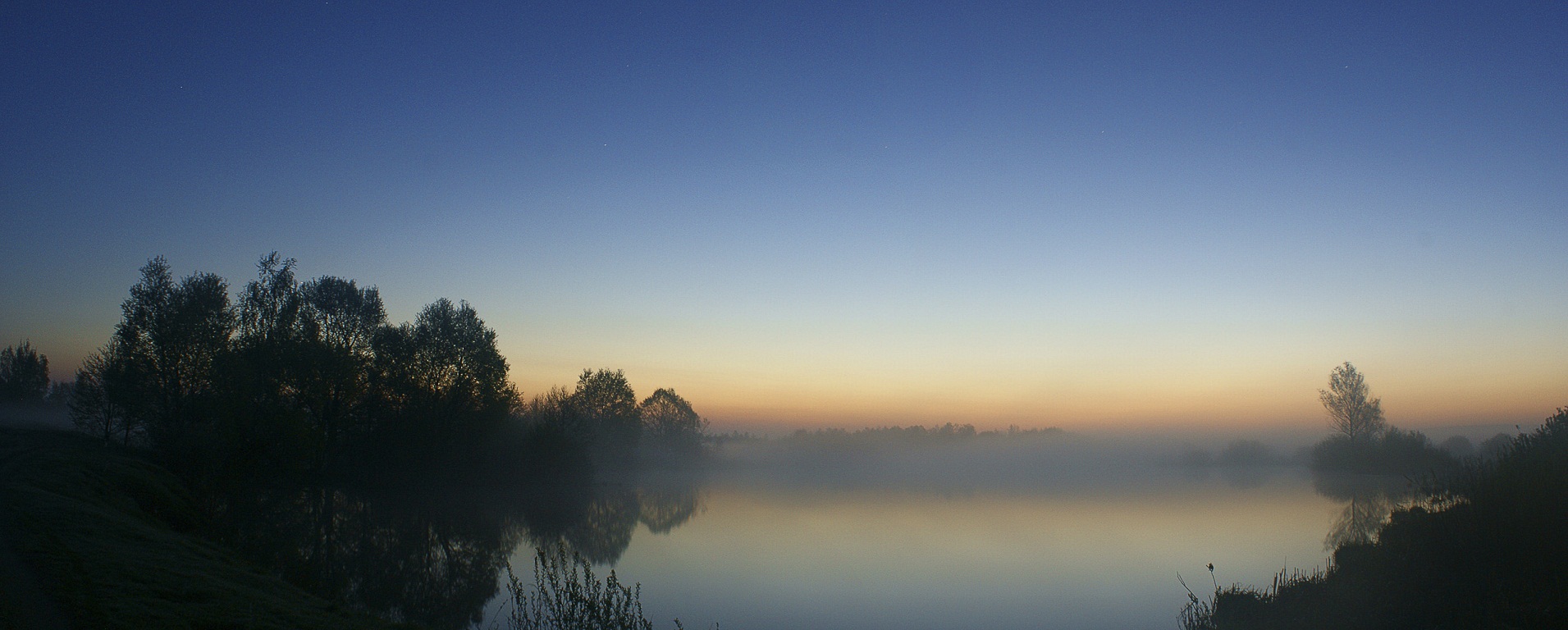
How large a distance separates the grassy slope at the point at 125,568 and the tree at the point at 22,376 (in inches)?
2967

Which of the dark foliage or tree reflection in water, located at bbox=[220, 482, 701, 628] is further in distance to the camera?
the dark foliage

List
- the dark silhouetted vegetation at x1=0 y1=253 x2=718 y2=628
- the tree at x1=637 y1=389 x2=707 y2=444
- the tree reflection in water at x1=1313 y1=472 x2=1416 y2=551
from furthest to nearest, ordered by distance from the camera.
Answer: the tree at x1=637 y1=389 x2=707 y2=444 < the tree reflection in water at x1=1313 y1=472 x2=1416 y2=551 < the dark silhouetted vegetation at x1=0 y1=253 x2=718 y2=628

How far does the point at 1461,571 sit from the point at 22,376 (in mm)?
108376

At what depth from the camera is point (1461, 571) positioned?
9.42 m

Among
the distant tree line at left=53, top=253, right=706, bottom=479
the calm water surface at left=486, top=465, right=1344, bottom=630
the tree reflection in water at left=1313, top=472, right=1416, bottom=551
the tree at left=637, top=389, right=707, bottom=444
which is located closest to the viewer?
the calm water surface at left=486, top=465, right=1344, bottom=630

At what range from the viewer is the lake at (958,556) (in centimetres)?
1465

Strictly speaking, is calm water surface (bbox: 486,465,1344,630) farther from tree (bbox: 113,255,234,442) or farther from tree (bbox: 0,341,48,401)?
tree (bbox: 0,341,48,401)

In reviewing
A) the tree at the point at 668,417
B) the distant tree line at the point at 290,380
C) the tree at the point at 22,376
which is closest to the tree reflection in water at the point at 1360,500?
the distant tree line at the point at 290,380

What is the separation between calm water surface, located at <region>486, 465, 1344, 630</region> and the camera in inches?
575

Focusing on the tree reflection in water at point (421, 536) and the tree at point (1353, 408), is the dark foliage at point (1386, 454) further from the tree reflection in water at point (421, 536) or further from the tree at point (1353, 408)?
the tree reflection in water at point (421, 536)

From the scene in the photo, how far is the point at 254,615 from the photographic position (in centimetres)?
882

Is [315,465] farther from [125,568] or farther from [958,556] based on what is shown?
[958,556]

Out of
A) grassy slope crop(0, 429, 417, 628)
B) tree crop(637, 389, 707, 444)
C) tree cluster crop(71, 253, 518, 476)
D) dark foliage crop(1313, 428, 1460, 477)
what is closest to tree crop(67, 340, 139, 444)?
tree cluster crop(71, 253, 518, 476)

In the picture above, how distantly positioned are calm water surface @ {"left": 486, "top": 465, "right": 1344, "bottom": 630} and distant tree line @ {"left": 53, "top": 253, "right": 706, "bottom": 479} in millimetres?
15374
